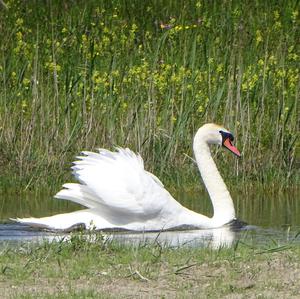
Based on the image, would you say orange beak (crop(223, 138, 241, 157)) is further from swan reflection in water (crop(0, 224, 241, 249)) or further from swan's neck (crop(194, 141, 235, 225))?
swan reflection in water (crop(0, 224, 241, 249))

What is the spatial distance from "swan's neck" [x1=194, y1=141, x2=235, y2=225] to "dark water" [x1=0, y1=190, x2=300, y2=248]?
0.18 meters

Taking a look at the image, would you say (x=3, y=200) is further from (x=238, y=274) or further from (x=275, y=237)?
(x=238, y=274)

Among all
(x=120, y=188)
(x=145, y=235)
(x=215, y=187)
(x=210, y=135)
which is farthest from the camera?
(x=210, y=135)

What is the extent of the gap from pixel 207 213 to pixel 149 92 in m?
1.67

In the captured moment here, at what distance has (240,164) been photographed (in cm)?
1255

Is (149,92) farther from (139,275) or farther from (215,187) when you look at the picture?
(139,275)

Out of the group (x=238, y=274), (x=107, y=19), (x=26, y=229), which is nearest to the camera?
(x=238, y=274)

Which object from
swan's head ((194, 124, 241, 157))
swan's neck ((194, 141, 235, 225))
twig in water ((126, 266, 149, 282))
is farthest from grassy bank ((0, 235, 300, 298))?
swan's head ((194, 124, 241, 157))

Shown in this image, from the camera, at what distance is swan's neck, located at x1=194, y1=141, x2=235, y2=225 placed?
→ 35.2 ft

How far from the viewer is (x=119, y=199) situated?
1020 centimetres

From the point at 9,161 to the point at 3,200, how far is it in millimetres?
767

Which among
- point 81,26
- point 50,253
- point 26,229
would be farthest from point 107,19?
point 50,253

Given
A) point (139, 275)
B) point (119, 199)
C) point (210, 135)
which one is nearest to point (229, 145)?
point (210, 135)

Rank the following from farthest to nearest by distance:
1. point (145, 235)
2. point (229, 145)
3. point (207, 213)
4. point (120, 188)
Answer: point (207, 213)
point (229, 145)
point (120, 188)
point (145, 235)
